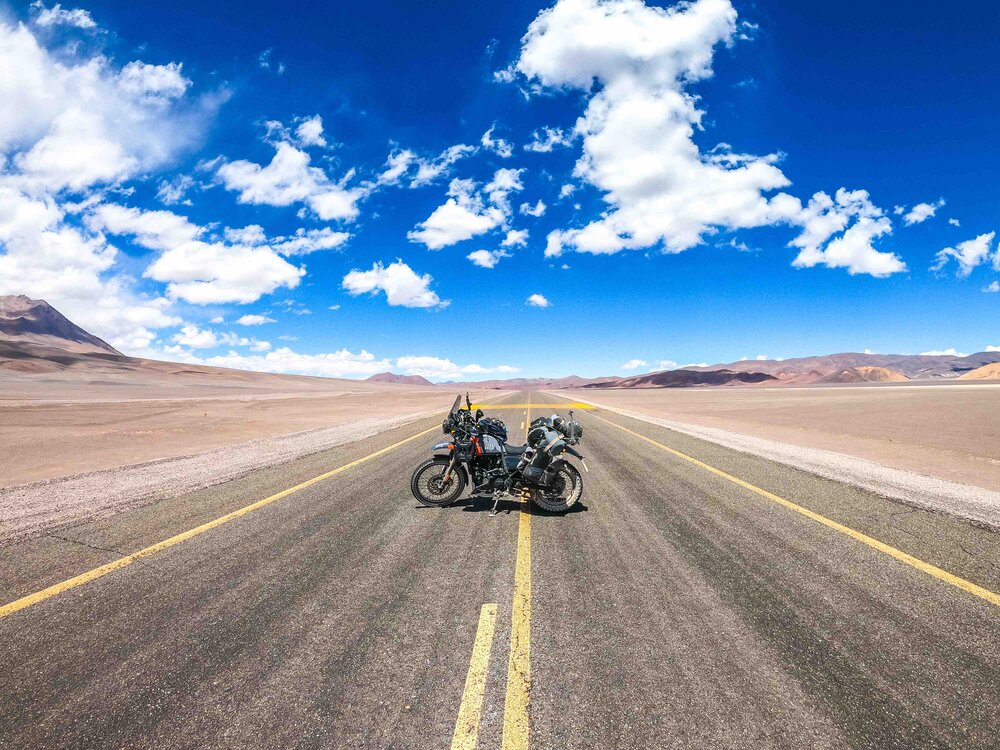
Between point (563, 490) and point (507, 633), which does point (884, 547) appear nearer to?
point (563, 490)

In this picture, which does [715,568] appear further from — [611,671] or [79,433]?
[79,433]

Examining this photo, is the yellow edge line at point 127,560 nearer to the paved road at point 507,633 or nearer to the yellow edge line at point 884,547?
the paved road at point 507,633

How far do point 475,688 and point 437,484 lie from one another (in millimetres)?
4384

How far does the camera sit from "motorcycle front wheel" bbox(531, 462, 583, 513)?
6750mm

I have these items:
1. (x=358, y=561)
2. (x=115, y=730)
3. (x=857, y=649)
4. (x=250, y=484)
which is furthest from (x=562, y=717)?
(x=250, y=484)

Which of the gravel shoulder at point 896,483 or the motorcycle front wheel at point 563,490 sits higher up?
the motorcycle front wheel at point 563,490

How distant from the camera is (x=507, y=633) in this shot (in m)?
3.42

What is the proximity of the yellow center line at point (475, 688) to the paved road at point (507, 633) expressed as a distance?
0.02 metres

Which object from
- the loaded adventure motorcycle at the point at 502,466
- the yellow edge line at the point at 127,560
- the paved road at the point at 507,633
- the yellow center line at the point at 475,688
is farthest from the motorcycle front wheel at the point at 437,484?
the yellow center line at the point at 475,688

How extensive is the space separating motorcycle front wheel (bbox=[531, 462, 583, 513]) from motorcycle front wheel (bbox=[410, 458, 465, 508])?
1270mm

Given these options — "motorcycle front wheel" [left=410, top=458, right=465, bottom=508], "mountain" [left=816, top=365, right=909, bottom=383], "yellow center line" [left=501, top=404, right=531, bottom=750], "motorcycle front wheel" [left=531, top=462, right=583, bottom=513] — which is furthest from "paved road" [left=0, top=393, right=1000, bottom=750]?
"mountain" [left=816, top=365, right=909, bottom=383]

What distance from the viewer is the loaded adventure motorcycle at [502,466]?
22.1ft

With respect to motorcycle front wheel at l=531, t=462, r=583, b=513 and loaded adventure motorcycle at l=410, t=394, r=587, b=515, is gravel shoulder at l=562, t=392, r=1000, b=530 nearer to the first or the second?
motorcycle front wheel at l=531, t=462, r=583, b=513

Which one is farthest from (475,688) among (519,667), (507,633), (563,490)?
(563,490)
